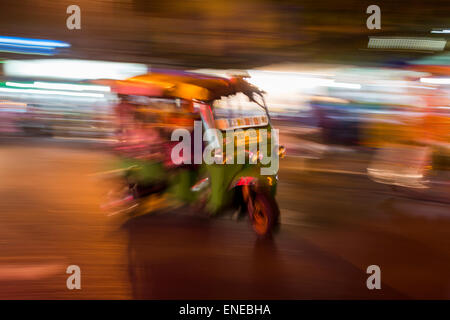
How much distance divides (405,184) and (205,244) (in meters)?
4.55

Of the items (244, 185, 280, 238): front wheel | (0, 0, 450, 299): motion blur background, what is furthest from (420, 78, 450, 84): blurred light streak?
(244, 185, 280, 238): front wheel

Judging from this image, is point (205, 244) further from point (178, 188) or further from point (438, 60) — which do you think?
point (438, 60)

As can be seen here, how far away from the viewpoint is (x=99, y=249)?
4344mm

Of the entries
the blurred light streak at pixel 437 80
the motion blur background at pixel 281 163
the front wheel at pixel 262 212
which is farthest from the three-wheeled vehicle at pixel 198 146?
the blurred light streak at pixel 437 80

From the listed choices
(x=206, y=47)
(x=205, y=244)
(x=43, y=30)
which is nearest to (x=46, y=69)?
(x=43, y=30)

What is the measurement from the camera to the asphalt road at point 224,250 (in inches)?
137

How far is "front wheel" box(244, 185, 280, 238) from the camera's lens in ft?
15.1

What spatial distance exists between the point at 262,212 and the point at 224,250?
674mm

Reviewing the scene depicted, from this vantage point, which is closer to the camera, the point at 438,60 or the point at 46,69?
the point at 438,60

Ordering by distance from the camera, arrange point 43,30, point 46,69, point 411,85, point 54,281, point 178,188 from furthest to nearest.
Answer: point 46,69, point 411,85, point 43,30, point 178,188, point 54,281

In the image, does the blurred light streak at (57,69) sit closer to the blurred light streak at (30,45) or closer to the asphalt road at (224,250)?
the blurred light streak at (30,45)

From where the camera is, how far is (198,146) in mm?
4926

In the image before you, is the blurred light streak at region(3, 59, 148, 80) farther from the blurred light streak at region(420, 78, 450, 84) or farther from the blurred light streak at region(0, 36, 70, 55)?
the blurred light streak at region(420, 78, 450, 84)
